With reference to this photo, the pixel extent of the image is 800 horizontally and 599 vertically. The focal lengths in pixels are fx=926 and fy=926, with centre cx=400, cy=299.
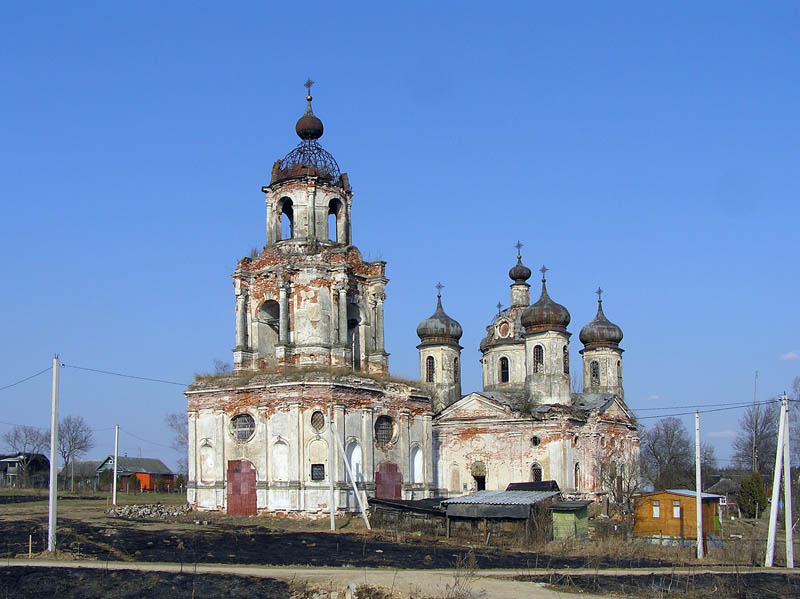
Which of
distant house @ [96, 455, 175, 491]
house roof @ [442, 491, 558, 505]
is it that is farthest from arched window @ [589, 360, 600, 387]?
distant house @ [96, 455, 175, 491]

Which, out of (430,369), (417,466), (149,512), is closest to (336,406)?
(417,466)

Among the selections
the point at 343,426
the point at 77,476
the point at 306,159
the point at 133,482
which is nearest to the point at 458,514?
the point at 343,426

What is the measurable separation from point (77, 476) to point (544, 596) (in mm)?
77355

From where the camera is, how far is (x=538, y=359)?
47.2 metres

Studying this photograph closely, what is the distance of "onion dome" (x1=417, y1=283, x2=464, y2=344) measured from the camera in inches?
2052

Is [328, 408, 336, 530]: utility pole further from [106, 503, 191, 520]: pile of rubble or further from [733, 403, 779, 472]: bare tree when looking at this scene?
[733, 403, 779, 472]: bare tree

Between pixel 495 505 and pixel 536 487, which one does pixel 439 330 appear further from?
pixel 495 505

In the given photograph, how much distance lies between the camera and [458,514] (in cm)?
2928

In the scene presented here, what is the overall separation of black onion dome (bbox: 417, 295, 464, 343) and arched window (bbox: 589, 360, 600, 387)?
7.75 meters

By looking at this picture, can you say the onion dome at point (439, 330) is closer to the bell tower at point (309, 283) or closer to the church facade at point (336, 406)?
the church facade at point (336, 406)

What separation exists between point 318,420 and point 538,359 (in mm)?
16374

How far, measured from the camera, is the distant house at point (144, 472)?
80562 millimetres

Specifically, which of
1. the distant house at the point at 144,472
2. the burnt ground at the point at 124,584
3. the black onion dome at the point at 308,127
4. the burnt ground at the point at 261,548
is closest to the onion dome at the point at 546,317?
the black onion dome at the point at 308,127

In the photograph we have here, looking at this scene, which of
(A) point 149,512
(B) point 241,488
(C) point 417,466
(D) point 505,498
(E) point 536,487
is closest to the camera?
(D) point 505,498
